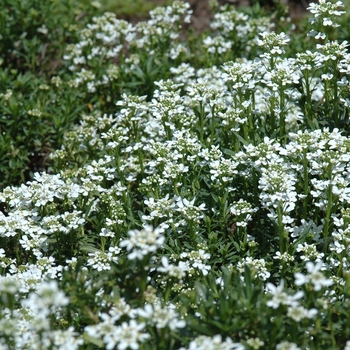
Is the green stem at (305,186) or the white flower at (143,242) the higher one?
the green stem at (305,186)

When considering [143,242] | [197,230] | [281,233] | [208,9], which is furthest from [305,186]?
[208,9]

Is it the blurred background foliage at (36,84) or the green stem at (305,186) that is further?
the blurred background foliage at (36,84)

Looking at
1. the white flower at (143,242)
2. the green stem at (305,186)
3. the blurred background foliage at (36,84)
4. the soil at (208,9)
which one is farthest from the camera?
the soil at (208,9)

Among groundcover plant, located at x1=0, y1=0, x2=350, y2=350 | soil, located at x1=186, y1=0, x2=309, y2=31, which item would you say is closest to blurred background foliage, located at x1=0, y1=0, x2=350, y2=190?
groundcover plant, located at x1=0, y1=0, x2=350, y2=350

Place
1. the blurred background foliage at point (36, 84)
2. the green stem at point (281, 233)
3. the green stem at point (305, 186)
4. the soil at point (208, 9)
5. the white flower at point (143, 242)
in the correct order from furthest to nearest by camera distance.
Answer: the soil at point (208, 9)
the blurred background foliage at point (36, 84)
the green stem at point (305, 186)
the green stem at point (281, 233)
the white flower at point (143, 242)

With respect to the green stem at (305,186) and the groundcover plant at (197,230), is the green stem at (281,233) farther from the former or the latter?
the green stem at (305,186)

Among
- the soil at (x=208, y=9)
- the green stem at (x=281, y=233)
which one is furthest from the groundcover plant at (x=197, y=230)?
the soil at (x=208, y=9)

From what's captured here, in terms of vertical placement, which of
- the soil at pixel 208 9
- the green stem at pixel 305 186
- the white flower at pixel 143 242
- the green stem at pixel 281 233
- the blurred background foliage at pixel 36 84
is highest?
the soil at pixel 208 9

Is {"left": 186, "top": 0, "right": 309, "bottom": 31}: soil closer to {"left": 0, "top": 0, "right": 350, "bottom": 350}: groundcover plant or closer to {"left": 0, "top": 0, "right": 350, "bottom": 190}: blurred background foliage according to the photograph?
{"left": 0, "top": 0, "right": 350, "bottom": 190}: blurred background foliage
